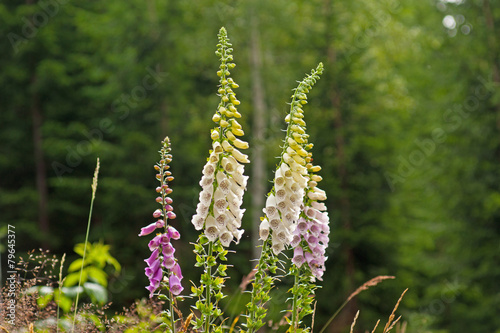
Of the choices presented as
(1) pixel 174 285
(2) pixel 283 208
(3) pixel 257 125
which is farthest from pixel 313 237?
(3) pixel 257 125

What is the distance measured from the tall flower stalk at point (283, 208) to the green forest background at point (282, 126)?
997 centimetres

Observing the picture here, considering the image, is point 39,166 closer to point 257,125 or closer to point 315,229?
point 257,125

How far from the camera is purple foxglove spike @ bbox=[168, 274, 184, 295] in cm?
203

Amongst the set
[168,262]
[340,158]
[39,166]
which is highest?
[39,166]

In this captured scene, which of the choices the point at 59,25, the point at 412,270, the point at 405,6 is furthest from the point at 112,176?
the point at 405,6

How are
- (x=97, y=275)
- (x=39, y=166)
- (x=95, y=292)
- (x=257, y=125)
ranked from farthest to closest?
(x=39, y=166), (x=257, y=125), (x=97, y=275), (x=95, y=292)

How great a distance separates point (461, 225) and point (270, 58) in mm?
5937

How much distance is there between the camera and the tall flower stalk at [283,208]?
2.09 meters

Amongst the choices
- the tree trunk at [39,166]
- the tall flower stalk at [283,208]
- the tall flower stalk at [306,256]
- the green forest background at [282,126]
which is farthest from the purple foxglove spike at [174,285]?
the tree trunk at [39,166]

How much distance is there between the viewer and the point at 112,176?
15609 mm

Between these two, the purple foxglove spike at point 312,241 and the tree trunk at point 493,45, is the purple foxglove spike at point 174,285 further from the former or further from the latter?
the tree trunk at point 493,45

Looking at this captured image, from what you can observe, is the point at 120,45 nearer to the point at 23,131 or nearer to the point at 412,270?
the point at 23,131

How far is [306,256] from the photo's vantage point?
2.23m

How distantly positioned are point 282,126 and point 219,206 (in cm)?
1121
